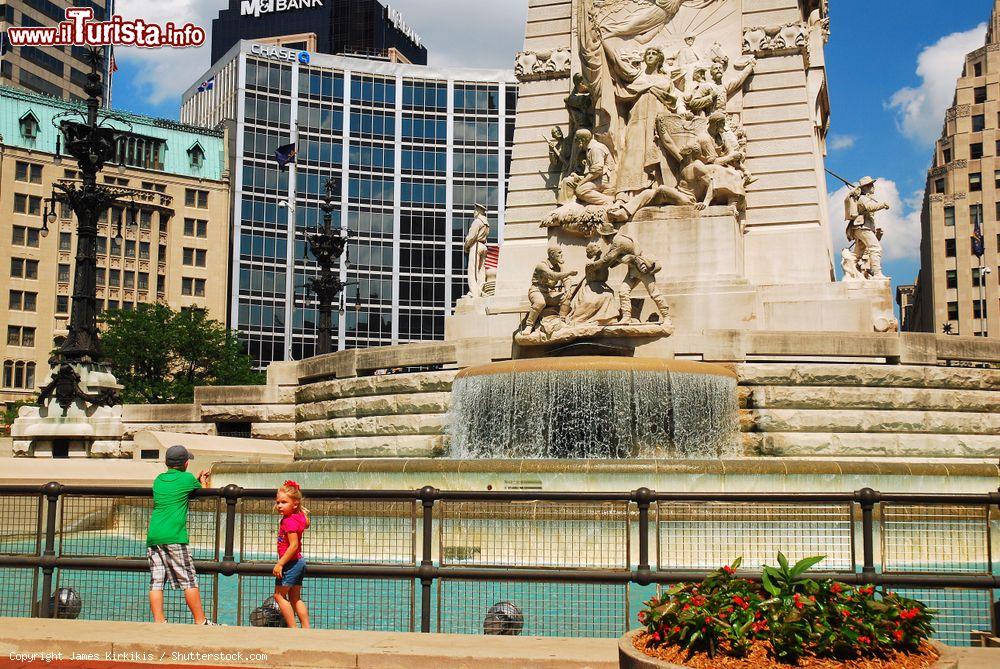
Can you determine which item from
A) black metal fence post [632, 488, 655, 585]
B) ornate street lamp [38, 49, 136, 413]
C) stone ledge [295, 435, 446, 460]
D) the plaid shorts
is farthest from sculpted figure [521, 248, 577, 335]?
the plaid shorts

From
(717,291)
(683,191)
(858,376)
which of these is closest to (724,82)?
(683,191)

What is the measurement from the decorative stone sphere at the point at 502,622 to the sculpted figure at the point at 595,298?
48.7 feet

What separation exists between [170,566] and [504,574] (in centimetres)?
290

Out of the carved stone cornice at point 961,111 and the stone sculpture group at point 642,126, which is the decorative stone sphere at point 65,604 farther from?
the carved stone cornice at point 961,111

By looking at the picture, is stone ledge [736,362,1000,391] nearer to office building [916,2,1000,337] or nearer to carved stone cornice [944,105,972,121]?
office building [916,2,1000,337]

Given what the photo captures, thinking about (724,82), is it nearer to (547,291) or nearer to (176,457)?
(547,291)

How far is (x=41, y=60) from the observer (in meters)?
98.4

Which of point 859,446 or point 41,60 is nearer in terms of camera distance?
point 859,446

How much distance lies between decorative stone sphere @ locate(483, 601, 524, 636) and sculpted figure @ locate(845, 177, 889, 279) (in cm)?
1939

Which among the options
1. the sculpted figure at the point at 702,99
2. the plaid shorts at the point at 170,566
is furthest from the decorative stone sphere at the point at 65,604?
the sculpted figure at the point at 702,99

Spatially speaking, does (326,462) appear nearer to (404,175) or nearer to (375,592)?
(375,592)

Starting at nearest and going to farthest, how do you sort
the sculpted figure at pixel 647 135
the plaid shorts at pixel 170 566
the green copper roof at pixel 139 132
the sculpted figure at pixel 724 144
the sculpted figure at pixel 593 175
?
1. the plaid shorts at pixel 170 566
2. the sculpted figure at pixel 724 144
3. the sculpted figure at pixel 647 135
4. the sculpted figure at pixel 593 175
5. the green copper roof at pixel 139 132

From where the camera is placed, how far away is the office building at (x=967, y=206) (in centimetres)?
8775

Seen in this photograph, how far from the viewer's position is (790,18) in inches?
1063
